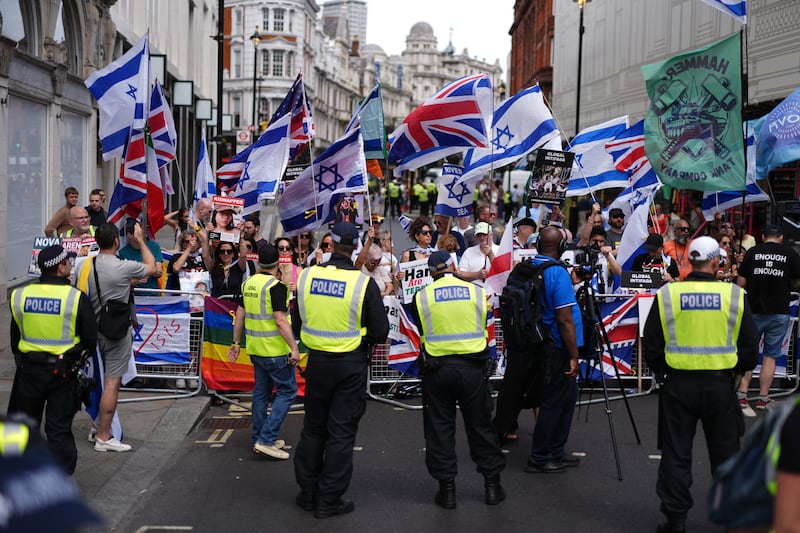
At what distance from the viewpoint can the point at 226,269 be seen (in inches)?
414

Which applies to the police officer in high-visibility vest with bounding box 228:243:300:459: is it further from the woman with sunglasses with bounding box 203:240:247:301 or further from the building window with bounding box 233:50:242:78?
the building window with bounding box 233:50:242:78

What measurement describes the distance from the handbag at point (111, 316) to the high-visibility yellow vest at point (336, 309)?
1.74m

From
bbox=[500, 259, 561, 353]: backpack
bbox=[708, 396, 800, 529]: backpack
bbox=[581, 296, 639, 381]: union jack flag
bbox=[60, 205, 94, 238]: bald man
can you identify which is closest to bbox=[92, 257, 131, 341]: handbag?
bbox=[500, 259, 561, 353]: backpack

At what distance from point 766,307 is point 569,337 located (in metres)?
3.21

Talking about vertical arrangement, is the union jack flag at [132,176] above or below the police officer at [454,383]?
above

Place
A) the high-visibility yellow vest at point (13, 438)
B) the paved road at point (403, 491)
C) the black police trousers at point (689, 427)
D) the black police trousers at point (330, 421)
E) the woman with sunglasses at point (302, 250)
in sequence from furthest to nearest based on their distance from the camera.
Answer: the woman with sunglasses at point (302, 250), the black police trousers at point (330, 421), the paved road at point (403, 491), the black police trousers at point (689, 427), the high-visibility yellow vest at point (13, 438)

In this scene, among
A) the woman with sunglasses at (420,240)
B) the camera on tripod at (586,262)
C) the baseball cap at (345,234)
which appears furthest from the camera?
the woman with sunglasses at (420,240)

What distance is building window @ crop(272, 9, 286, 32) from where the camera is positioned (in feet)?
325

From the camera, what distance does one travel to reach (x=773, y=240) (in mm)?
9461

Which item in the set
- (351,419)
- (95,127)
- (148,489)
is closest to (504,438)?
(351,419)

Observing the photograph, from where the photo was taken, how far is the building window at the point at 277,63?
99725 mm

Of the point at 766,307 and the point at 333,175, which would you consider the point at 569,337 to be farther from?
the point at 333,175

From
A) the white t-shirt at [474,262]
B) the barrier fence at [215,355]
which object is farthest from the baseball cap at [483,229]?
the barrier fence at [215,355]

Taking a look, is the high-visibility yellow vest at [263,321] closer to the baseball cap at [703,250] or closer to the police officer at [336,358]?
the police officer at [336,358]
